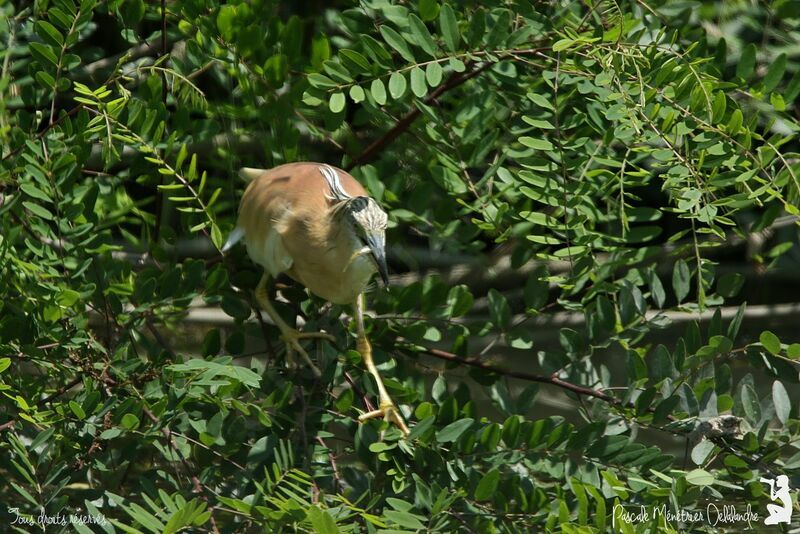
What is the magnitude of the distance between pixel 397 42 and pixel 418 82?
0.11 m

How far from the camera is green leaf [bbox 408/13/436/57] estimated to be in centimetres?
202

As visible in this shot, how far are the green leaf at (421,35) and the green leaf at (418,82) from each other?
47 mm

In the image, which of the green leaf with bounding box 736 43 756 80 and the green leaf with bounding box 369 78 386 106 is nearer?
the green leaf with bounding box 369 78 386 106

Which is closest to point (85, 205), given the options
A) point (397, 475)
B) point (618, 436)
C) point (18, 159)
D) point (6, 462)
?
point (18, 159)

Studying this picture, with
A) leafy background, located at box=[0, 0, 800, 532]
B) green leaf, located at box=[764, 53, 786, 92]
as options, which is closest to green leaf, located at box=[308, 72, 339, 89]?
leafy background, located at box=[0, 0, 800, 532]

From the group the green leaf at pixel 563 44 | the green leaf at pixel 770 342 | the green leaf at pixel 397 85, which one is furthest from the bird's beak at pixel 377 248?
the green leaf at pixel 770 342

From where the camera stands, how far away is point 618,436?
73.6 inches

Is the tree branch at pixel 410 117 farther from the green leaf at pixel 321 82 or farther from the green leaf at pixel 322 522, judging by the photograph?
the green leaf at pixel 322 522

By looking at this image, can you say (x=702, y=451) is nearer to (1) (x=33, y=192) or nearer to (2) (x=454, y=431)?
(2) (x=454, y=431)

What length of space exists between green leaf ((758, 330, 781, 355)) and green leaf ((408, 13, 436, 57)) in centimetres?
87

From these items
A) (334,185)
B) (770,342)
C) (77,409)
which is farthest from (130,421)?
(770,342)

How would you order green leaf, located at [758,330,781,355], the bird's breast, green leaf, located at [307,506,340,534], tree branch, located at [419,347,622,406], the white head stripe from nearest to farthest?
green leaf, located at [307,506,340,534] → green leaf, located at [758,330,781,355] → tree branch, located at [419,347,622,406] → the bird's breast → the white head stripe

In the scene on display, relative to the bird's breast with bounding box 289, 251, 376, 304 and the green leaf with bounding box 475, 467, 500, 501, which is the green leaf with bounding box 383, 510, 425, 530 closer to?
the green leaf with bounding box 475, 467, 500, 501

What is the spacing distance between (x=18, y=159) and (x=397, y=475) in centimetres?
101
